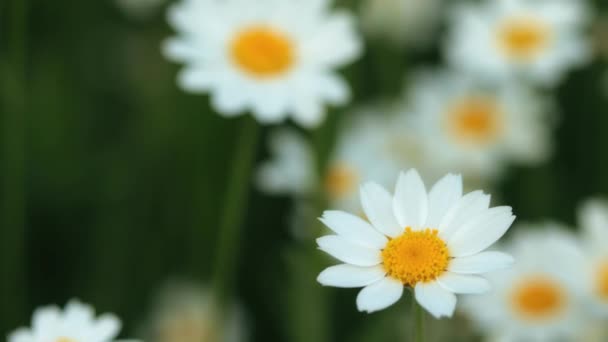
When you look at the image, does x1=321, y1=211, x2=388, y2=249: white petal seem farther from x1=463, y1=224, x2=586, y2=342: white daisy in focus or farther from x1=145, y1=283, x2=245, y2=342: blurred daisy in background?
x1=145, y1=283, x2=245, y2=342: blurred daisy in background

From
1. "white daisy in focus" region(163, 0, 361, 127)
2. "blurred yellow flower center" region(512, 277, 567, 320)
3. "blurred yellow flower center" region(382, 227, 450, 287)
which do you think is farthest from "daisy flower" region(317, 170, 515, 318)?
"blurred yellow flower center" region(512, 277, 567, 320)

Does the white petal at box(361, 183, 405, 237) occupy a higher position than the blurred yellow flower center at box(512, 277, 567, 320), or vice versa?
the blurred yellow flower center at box(512, 277, 567, 320)

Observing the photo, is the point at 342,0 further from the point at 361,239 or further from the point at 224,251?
the point at 361,239

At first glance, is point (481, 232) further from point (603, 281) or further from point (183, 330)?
point (183, 330)

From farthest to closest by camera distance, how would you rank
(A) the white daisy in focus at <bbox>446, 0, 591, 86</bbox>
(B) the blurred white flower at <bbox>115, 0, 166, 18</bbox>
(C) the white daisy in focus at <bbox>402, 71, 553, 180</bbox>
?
(B) the blurred white flower at <bbox>115, 0, 166, 18</bbox>
(C) the white daisy in focus at <bbox>402, 71, 553, 180</bbox>
(A) the white daisy in focus at <bbox>446, 0, 591, 86</bbox>

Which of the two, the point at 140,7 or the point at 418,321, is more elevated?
the point at 140,7

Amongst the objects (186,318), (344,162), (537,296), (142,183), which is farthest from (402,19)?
(537,296)

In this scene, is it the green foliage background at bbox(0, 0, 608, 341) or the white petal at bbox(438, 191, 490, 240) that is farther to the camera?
the green foliage background at bbox(0, 0, 608, 341)

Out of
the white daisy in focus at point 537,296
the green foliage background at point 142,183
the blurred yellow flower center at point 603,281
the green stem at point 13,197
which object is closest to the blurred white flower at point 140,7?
the green foliage background at point 142,183
